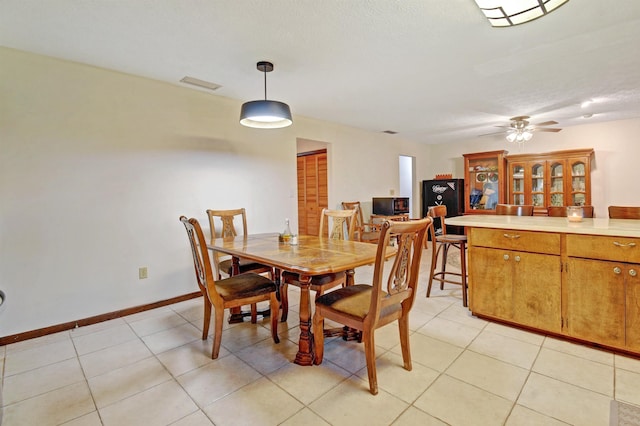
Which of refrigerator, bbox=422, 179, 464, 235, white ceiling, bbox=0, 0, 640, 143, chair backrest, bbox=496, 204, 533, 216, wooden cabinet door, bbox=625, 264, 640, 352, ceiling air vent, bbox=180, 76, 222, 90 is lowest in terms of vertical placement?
wooden cabinet door, bbox=625, 264, 640, 352

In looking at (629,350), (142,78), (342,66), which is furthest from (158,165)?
(629,350)

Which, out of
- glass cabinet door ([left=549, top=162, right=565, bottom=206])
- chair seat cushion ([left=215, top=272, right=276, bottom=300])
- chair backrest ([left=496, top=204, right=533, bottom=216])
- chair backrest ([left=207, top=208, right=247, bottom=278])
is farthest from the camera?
glass cabinet door ([left=549, top=162, right=565, bottom=206])

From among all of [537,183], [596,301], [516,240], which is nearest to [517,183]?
[537,183]

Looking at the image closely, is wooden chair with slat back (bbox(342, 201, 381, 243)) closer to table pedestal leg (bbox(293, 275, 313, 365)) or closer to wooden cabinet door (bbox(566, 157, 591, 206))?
table pedestal leg (bbox(293, 275, 313, 365))

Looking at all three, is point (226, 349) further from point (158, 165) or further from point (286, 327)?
point (158, 165)

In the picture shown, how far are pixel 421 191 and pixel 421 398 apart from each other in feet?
19.7

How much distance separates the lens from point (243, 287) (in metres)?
2.23

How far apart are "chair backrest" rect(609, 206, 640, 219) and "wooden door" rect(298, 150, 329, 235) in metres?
3.63

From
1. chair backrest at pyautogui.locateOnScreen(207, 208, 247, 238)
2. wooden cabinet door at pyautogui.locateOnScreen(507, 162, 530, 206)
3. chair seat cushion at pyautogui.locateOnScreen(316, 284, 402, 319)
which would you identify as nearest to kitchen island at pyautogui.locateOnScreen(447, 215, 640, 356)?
chair seat cushion at pyautogui.locateOnScreen(316, 284, 402, 319)

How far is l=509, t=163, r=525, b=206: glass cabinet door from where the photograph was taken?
5816 millimetres

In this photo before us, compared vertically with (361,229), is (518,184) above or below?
above

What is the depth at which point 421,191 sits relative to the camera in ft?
23.6

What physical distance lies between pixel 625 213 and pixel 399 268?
2.75 m

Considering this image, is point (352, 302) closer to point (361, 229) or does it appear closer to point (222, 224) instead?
point (222, 224)
